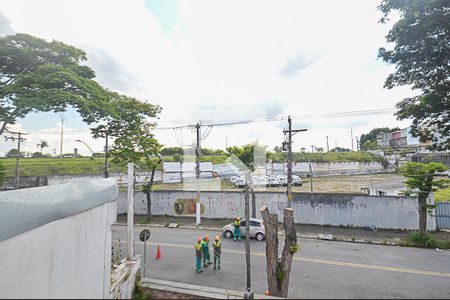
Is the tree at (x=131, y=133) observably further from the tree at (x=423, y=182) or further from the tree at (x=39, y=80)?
the tree at (x=423, y=182)

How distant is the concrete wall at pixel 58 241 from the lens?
7.80 feet

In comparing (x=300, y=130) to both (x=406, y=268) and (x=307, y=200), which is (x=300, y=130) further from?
(x=406, y=268)

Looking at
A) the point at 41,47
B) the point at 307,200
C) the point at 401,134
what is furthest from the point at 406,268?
the point at 401,134

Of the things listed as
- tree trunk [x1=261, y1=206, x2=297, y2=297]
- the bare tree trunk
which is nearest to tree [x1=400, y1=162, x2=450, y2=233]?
tree trunk [x1=261, y1=206, x2=297, y2=297]

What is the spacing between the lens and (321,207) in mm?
14938

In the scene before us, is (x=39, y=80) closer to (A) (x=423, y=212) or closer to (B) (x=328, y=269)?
(B) (x=328, y=269)

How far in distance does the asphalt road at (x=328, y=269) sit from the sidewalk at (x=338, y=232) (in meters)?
0.74

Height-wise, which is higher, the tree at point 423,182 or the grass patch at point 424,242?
the tree at point 423,182

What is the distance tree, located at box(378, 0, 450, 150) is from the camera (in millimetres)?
6422

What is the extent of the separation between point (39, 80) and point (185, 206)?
40.1 feet

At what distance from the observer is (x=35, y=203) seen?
3451 millimetres

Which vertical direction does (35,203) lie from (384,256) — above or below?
above

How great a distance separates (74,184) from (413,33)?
10.2 meters

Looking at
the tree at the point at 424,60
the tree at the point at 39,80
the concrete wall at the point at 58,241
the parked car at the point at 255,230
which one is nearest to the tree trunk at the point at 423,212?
the tree at the point at 424,60
